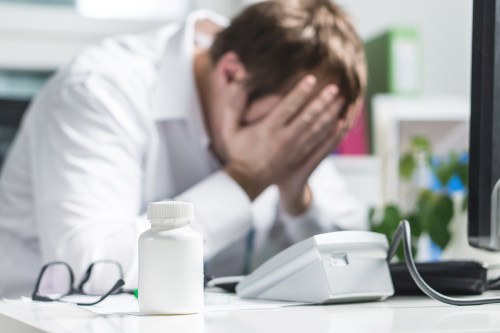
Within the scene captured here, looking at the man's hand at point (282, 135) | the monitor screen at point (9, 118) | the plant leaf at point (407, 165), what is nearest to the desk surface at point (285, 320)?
the man's hand at point (282, 135)

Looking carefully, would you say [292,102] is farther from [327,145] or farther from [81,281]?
[81,281]

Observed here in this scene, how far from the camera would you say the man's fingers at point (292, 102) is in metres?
1.43

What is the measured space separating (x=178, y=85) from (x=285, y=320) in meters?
0.97

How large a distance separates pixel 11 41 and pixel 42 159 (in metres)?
0.96

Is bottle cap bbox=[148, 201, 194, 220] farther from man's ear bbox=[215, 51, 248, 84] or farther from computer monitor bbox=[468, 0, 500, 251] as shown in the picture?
man's ear bbox=[215, 51, 248, 84]

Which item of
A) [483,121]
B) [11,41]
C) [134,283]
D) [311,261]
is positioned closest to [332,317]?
[311,261]

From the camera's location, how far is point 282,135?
143cm

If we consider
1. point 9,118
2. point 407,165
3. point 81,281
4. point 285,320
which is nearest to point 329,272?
point 285,320

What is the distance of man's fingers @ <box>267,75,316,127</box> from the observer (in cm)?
143

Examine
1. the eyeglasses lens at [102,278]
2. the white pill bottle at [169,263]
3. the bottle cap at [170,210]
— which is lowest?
the eyeglasses lens at [102,278]

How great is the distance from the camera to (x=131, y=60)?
1565mm

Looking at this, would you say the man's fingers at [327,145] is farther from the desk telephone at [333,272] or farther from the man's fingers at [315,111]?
the desk telephone at [333,272]

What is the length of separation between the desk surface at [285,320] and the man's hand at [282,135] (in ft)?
2.22

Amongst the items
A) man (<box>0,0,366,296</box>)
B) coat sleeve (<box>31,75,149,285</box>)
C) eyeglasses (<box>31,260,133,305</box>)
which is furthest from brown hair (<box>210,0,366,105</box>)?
eyeglasses (<box>31,260,133,305</box>)
